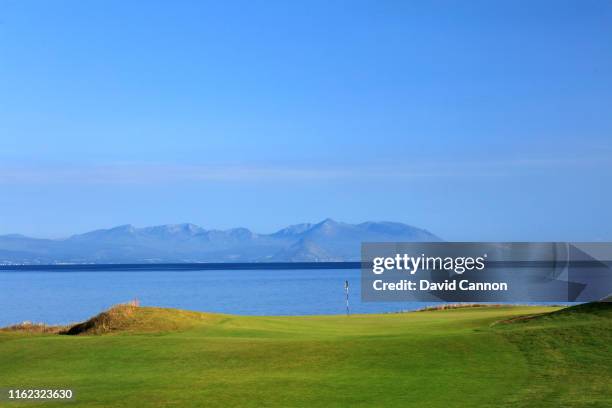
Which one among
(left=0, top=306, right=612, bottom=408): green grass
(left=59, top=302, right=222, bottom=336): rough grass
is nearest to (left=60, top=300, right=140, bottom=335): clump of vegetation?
(left=59, top=302, right=222, bottom=336): rough grass

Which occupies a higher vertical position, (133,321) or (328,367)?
(133,321)

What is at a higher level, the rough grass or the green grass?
the rough grass

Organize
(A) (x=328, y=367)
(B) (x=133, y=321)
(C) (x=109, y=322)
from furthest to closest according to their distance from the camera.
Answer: (B) (x=133, y=321) < (C) (x=109, y=322) < (A) (x=328, y=367)

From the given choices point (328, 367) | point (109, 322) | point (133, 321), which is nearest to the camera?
point (328, 367)

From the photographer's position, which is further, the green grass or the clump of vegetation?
the clump of vegetation

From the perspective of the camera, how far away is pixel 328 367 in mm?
21844

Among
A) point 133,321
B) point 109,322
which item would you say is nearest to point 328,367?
point 133,321

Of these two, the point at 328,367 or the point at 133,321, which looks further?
the point at 133,321

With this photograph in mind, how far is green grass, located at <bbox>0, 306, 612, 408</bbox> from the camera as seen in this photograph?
17875 millimetres

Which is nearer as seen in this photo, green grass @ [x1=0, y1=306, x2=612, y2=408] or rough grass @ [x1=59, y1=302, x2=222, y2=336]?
green grass @ [x1=0, y1=306, x2=612, y2=408]

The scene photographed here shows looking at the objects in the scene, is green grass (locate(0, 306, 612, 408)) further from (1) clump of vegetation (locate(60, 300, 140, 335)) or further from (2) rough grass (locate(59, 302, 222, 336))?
(1) clump of vegetation (locate(60, 300, 140, 335))

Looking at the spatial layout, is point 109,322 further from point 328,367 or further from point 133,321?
point 328,367

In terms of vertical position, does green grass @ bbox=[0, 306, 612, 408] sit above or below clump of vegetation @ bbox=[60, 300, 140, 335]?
below

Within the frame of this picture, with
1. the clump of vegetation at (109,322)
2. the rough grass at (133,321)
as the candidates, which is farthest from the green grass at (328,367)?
the clump of vegetation at (109,322)
